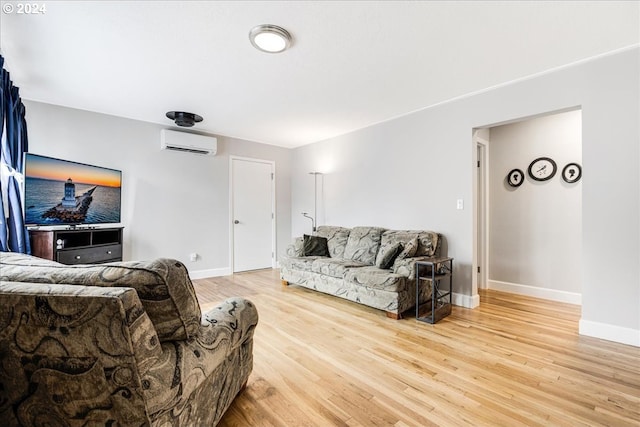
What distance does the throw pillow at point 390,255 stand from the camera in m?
3.37

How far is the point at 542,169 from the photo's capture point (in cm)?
372

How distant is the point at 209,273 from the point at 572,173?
5346 mm

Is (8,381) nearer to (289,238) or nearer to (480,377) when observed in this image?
(480,377)

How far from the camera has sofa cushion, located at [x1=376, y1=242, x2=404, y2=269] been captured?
3.37 metres

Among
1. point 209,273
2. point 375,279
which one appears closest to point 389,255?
point 375,279

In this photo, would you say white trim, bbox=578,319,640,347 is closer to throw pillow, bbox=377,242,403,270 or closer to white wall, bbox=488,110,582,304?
white wall, bbox=488,110,582,304

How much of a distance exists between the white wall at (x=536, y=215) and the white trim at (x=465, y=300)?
986 millimetres

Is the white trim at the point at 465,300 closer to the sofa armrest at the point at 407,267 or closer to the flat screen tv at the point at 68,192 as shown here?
the sofa armrest at the point at 407,267

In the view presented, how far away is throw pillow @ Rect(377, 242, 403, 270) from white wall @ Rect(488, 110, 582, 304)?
5.59 ft

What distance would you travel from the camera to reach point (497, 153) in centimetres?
411

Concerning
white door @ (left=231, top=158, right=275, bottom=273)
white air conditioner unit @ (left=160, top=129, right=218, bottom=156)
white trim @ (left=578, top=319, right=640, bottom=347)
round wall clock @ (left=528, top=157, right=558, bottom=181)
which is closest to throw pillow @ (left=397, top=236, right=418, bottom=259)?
white trim @ (left=578, top=319, right=640, bottom=347)

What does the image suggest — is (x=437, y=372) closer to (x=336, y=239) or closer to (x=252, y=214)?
(x=336, y=239)

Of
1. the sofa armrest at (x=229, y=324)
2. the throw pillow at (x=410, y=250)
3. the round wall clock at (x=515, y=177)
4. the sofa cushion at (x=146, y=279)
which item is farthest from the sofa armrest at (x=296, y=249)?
the sofa cushion at (x=146, y=279)

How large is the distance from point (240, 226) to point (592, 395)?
4.82m
